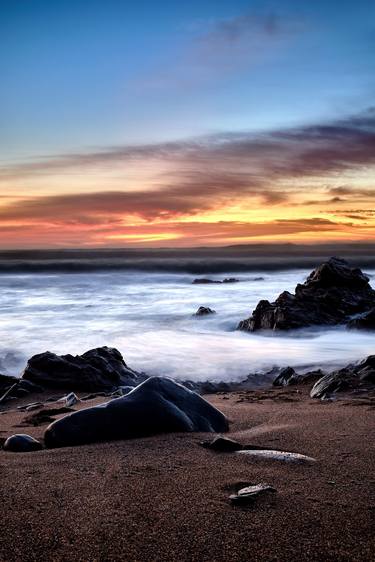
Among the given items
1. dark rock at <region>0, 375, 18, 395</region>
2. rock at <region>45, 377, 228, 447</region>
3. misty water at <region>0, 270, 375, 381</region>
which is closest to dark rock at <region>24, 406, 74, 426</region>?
rock at <region>45, 377, 228, 447</region>

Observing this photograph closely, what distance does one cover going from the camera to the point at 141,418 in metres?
3.83

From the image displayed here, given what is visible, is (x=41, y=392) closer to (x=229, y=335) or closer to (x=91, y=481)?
(x=91, y=481)

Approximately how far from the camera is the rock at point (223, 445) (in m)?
3.45

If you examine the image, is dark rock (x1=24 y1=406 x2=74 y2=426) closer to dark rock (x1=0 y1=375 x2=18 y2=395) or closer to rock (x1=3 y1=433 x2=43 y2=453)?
rock (x1=3 y1=433 x2=43 y2=453)

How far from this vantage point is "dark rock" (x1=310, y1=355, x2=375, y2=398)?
6.25 metres

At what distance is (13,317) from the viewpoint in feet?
60.1

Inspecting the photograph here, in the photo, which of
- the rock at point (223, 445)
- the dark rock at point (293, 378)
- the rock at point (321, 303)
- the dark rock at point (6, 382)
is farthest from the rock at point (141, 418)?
the rock at point (321, 303)

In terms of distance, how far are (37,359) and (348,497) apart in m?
6.39

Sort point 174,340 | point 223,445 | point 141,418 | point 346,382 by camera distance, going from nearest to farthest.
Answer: point 223,445 < point 141,418 < point 346,382 < point 174,340

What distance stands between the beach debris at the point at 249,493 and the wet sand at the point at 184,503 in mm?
42

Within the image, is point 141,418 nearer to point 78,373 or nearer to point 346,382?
point 346,382

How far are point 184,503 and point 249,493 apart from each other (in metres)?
0.33

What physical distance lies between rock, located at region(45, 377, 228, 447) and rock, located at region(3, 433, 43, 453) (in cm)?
9

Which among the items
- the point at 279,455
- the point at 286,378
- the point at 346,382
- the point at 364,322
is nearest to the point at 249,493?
the point at 279,455
